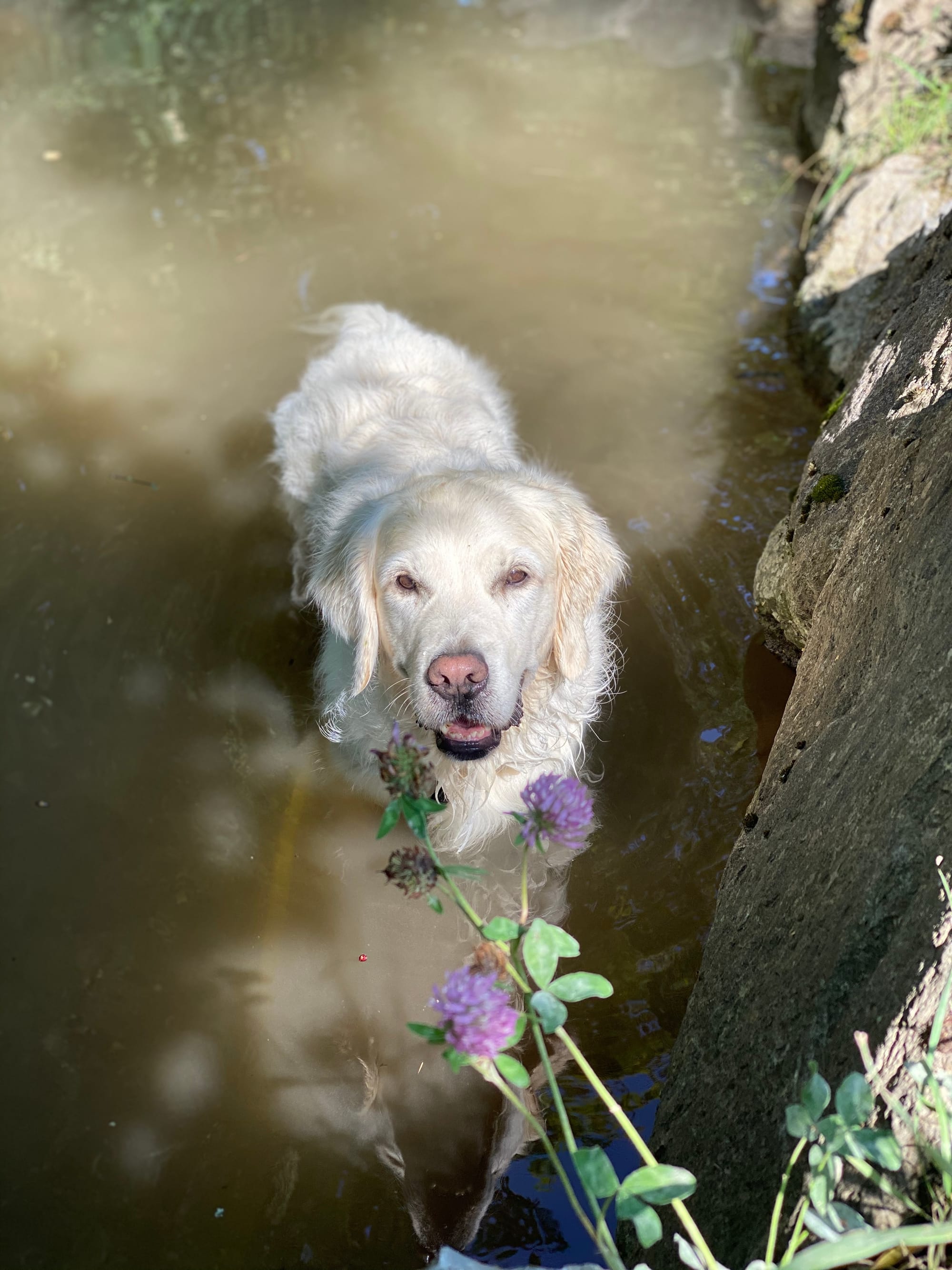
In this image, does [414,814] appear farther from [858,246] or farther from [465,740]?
[858,246]

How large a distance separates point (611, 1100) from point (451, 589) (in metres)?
1.61

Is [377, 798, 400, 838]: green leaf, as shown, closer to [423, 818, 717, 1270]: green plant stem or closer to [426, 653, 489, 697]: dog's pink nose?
[423, 818, 717, 1270]: green plant stem

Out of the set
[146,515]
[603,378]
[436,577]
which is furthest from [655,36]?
[436,577]

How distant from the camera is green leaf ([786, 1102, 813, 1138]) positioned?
1449 millimetres

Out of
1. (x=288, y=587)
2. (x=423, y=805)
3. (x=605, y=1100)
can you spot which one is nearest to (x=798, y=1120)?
(x=605, y=1100)

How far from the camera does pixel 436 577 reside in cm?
288

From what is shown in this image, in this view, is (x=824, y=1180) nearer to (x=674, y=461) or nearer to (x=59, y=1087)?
(x=59, y=1087)

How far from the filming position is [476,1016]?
4.43 feet

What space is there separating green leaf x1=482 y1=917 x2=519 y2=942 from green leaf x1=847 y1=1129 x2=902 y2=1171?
1.85 feet

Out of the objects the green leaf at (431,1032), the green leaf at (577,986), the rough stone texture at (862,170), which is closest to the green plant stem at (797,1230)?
the green leaf at (577,986)

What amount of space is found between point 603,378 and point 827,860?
13.1 ft

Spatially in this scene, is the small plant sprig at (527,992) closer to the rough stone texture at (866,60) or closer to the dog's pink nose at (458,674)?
the dog's pink nose at (458,674)

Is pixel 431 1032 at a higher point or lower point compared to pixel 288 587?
higher

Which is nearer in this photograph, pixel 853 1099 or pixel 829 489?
pixel 853 1099
